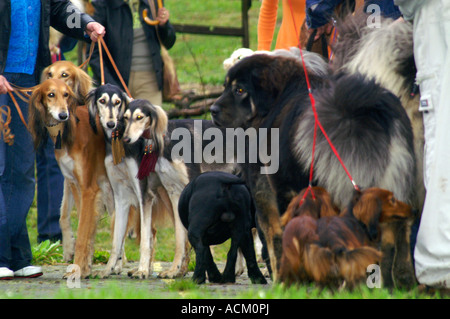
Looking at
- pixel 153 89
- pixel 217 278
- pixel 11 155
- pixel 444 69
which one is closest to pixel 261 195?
pixel 217 278

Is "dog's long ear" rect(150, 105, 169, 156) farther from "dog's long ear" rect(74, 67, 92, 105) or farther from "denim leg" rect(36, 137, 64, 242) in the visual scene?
"denim leg" rect(36, 137, 64, 242)

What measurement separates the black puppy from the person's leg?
1.58 meters

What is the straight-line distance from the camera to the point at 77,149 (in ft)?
20.5

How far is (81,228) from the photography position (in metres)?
6.33

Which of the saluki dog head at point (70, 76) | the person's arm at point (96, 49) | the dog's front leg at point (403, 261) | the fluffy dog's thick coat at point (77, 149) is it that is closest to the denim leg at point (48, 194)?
the person's arm at point (96, 49)

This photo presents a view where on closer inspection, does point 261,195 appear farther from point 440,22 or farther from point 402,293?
point 440,22

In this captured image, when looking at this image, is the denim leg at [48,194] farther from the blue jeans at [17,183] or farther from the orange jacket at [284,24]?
the orange jacket at [284,24]

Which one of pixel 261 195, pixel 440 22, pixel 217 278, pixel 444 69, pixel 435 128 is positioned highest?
pixel 440 22

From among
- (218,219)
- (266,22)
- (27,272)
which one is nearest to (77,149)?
(27,272)

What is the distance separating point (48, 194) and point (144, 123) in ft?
7.64

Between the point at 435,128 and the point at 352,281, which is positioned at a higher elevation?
the point at 435,128

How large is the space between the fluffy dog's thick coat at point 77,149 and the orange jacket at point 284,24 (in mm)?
1806

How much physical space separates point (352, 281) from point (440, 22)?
5.45 feet
